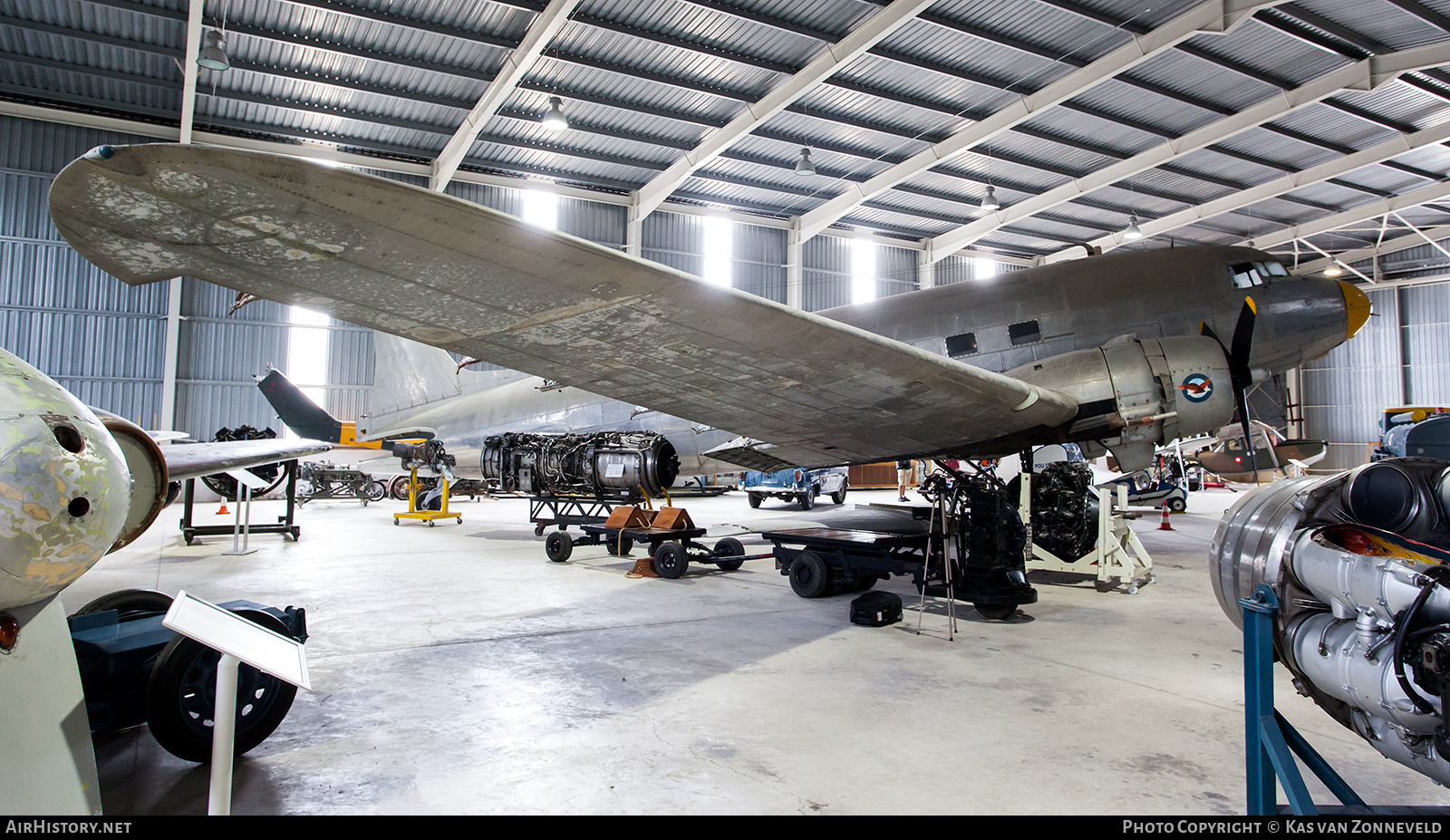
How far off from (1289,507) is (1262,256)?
7.85 meters

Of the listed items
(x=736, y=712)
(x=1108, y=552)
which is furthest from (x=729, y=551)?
(x=736, y=712)

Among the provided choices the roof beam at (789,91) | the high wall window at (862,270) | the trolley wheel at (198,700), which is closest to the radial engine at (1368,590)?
the trolley wheel at (198,700)

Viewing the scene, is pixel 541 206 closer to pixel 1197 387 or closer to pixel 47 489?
pixel 1197 387

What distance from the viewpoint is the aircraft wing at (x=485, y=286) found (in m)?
2.85

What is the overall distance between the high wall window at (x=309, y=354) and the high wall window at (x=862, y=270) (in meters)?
20.9

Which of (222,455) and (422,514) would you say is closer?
(222,455)

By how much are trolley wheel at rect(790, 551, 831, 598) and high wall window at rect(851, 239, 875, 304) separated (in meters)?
25.3

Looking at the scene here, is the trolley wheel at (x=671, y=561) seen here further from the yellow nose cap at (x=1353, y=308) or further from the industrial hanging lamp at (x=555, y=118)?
the industrial hanging lamp at (x=555, y=118)

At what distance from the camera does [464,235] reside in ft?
11.1

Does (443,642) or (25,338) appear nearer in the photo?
(443,642)

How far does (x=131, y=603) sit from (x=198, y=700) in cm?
113

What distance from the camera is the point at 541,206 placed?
2627cm
